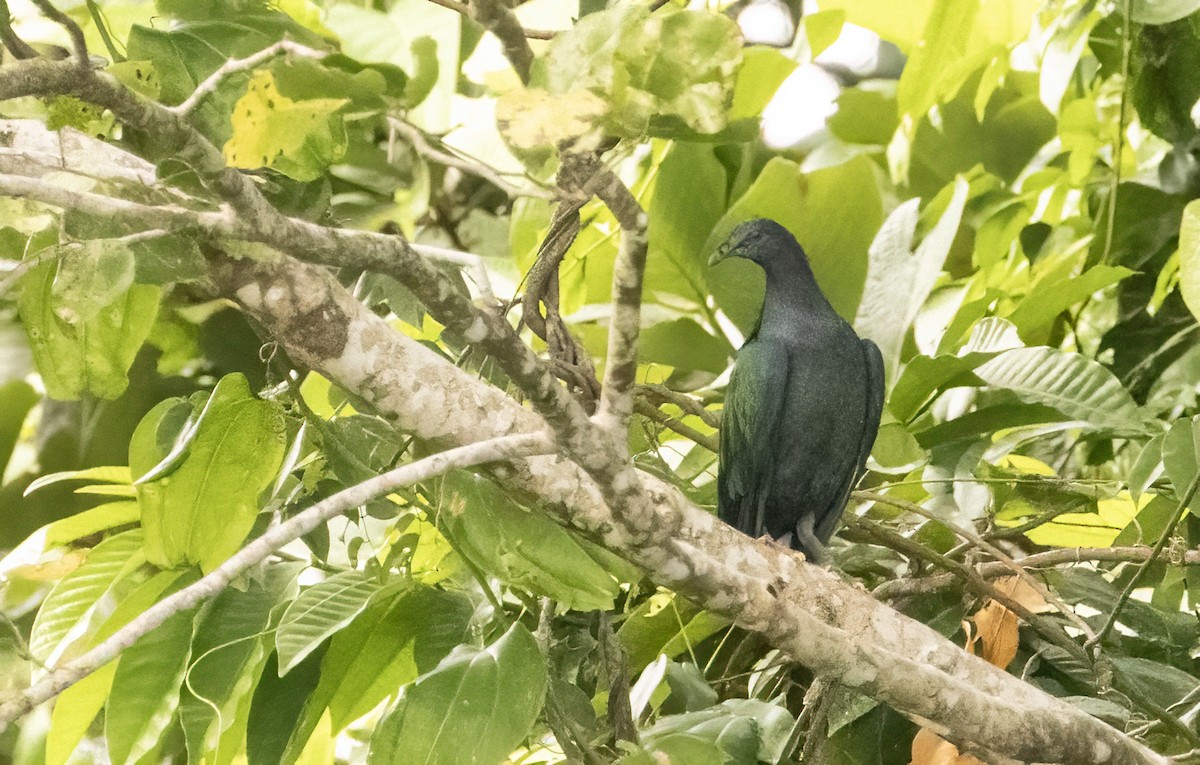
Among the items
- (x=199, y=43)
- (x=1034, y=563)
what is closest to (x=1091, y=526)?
(x=1034, y=563)

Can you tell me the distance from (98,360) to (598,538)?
1.14 feet

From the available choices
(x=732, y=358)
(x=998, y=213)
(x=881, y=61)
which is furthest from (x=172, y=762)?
(x=881, y=61)

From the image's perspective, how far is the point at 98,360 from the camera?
66cm

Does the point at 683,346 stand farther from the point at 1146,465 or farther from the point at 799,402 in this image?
the point at 1146,465

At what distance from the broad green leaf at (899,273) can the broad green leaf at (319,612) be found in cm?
60

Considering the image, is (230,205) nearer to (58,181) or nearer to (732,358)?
(58,181)

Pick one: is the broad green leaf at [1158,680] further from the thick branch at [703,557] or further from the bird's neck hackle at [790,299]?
the bird's neck hackle at [790,299]

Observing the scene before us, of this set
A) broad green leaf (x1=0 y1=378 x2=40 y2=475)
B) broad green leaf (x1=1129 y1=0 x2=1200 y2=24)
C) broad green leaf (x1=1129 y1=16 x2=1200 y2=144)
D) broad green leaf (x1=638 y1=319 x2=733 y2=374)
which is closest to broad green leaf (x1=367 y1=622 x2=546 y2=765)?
broad green leaf (x1=638 y1=319 x2=733 y2=374)

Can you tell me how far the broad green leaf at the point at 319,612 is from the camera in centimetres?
71

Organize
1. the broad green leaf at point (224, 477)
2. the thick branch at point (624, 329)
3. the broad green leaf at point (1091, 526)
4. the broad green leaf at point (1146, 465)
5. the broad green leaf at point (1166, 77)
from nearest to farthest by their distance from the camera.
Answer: the thick branch at point (624, 329) → the broad green leaf at point (224, 477) → the broad green leaf at point (1146, 465) → the broad green leaf at point (1091, 526) → the broad green leaf at point (1166, 77)

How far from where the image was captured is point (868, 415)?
41.8 inches

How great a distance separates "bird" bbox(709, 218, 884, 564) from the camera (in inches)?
40.1

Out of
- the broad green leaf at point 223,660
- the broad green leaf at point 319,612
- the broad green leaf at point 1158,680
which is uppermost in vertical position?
the broad green leaf at point 1158,680

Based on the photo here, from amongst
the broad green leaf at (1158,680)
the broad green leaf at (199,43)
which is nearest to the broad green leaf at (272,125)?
the broad green leaf at (199,43)
